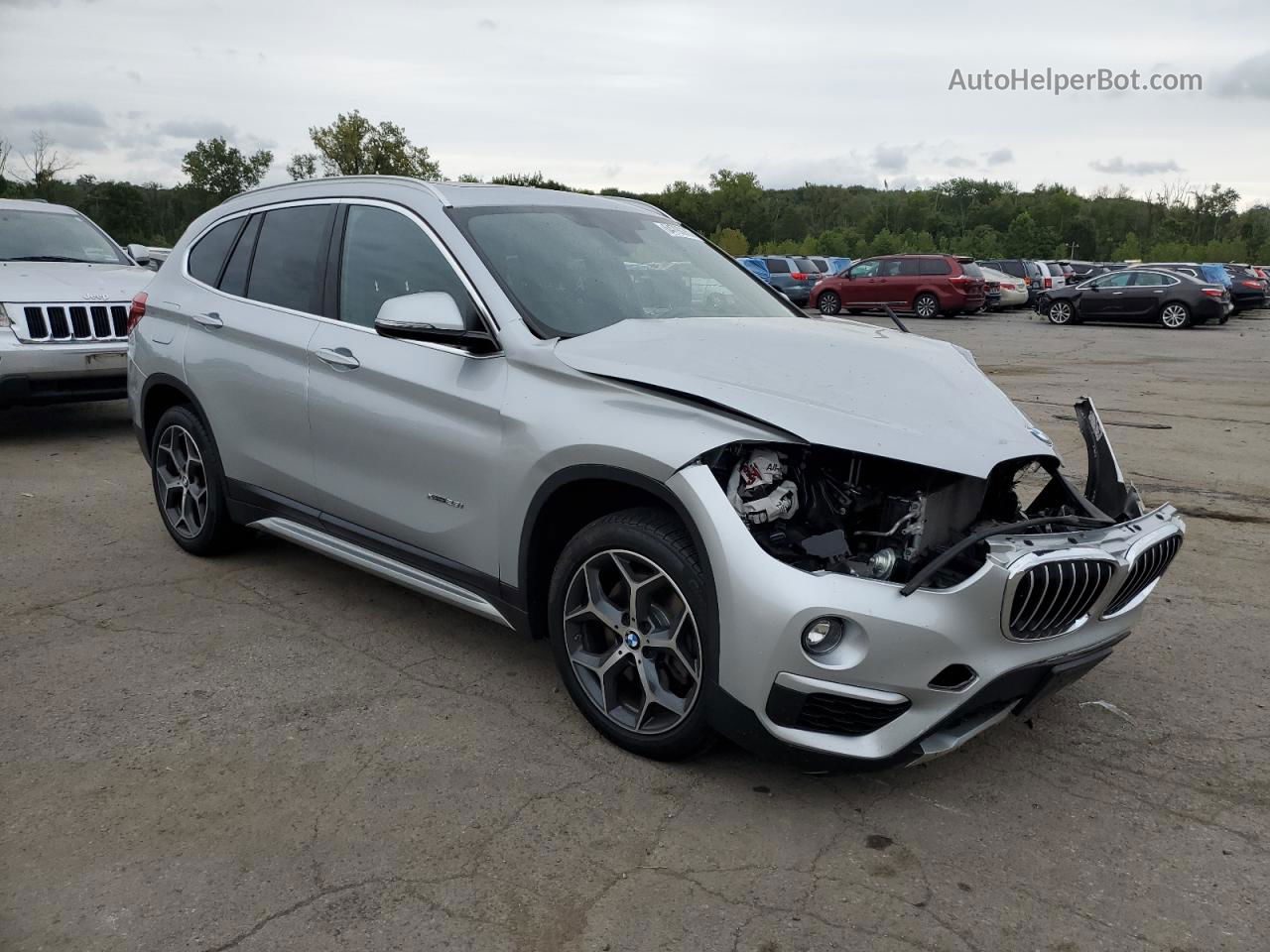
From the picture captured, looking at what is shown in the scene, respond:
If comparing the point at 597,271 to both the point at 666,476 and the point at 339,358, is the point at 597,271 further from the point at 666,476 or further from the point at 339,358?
the point at 666,476

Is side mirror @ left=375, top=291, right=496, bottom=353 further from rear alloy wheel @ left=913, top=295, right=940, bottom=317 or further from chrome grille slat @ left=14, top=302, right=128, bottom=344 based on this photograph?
rear alloy wheel @ left=913, top=295, right=940, bottom=317

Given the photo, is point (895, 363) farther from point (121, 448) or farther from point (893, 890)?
point (121, 448)

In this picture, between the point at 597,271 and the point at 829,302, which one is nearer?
the point at 597,271

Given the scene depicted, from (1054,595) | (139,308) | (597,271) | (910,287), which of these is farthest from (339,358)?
(910,287)

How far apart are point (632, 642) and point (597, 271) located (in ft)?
4.89

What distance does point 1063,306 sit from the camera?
1088 inches

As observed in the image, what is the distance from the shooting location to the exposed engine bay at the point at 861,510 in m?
3.01

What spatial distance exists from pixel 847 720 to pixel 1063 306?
89.8 ft

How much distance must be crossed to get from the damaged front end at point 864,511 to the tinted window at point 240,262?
2.90 meters

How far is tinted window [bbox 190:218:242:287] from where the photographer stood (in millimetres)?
5137

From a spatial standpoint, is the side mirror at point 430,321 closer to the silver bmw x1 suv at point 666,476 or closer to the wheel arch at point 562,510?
the silver bmw x1 suv at point 666,476

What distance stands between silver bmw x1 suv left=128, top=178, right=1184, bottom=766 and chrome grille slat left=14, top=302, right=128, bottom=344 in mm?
4064

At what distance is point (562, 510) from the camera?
3.53 m

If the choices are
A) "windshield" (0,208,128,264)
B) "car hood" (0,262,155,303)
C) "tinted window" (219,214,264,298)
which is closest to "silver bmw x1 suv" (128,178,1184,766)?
"tinted window" (219,214,264,298)
